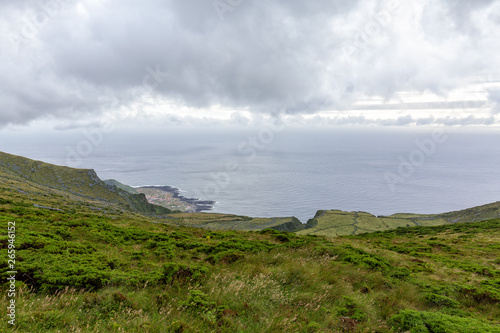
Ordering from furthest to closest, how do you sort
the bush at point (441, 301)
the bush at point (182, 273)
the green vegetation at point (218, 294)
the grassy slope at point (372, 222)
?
the grassy slope at point (372, 222) → the bush at point (441, 301) → the bush at point (182, 273) → the green vegetation at point (218, 294)

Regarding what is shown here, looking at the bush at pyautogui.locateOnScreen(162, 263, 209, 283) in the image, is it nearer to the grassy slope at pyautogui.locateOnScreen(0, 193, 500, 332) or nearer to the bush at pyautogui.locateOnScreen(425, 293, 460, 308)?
the grassy slope at pyautogui.locateOnScreen(0, 193, 500, 332)

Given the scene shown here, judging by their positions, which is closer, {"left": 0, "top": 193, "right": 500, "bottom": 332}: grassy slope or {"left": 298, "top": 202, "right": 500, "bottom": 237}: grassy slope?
{"left": 0, "top": 193, "right": 500, "bottom": 332}: grassy slope

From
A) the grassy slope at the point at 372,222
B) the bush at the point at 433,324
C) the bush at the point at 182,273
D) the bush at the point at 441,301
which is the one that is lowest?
the grassy slope at the point at 372,222

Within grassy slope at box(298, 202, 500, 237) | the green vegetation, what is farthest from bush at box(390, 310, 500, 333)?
grassy slope at box(298, 202, 500, 237)

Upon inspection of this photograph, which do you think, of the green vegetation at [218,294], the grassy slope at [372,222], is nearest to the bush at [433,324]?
the green vegetation at [218,294]

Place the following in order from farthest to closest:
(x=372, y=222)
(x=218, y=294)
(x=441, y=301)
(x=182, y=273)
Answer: (x=372, y=222) < (x=441, y=301) < (x=182, y=273) < (x=218, y=294)

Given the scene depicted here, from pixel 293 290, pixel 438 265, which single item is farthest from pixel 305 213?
pixel 293 290

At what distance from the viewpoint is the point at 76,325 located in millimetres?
4938

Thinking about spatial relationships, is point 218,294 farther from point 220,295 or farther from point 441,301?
point 441,301

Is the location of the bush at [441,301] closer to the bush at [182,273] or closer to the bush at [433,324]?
the bush at [433,324]

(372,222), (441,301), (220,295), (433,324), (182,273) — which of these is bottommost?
(372,222)

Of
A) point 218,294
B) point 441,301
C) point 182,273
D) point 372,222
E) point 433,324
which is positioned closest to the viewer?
point 433,324

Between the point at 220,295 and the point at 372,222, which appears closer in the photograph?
the point at 220,295

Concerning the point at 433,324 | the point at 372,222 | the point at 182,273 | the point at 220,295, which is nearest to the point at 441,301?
the point at 433,324
